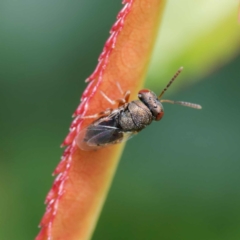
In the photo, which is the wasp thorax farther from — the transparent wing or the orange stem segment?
the orange stem segment

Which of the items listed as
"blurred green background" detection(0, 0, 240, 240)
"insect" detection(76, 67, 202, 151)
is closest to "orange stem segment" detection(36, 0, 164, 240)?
"insect" detection(76, 67, 202, 151)

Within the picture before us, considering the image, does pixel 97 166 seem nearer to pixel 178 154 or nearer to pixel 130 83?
pixel 130 83

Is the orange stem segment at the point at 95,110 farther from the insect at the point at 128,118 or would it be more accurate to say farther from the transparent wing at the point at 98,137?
the insect at the point at 128,118

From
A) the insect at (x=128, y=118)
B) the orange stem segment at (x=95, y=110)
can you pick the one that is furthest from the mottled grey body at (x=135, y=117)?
the orange stem segment at (x=95, y=110)

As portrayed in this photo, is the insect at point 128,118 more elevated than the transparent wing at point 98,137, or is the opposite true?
Answer: the insect at point 128,118

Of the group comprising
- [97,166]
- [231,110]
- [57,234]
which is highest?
[231,110]

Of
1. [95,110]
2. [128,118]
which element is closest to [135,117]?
[128,118]

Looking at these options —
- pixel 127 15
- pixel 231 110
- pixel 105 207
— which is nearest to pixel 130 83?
pixel 127 15
